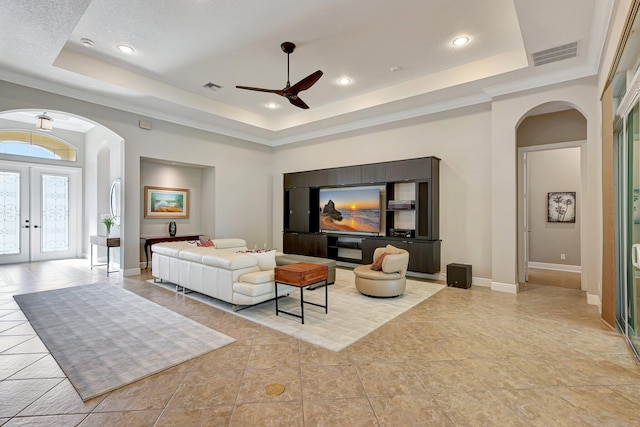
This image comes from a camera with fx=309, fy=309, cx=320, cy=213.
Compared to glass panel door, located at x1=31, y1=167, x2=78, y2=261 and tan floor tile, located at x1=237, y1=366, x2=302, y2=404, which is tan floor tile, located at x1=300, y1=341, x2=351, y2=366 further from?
glass panel door, located at x1=31, y1=167, x2=78, y2=261

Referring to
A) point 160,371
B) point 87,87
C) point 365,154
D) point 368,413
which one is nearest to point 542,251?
point 365,154

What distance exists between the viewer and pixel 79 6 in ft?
10.4

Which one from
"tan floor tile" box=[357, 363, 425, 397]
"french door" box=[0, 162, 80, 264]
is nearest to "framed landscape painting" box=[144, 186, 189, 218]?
"french door" box=[0, 162, 80, 264]

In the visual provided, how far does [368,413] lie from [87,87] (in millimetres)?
6394

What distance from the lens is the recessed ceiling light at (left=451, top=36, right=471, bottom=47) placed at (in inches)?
168

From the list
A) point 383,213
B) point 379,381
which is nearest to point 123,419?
point 379,381

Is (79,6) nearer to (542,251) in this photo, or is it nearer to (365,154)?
(365,154)

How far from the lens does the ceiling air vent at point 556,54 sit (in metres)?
4.00

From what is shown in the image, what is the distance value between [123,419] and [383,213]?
573cm

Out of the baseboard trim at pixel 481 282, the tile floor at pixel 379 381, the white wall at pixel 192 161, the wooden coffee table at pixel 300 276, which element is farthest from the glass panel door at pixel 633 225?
the white wall at pixel 192 161

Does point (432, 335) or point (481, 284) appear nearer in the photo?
point (432, 335)

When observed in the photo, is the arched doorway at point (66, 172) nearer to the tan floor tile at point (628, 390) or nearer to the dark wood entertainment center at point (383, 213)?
the dark wood entertainment center at point (383, 213)

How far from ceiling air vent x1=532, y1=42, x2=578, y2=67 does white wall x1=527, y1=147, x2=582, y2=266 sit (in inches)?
128

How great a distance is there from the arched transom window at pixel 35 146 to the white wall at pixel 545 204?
467 inches
